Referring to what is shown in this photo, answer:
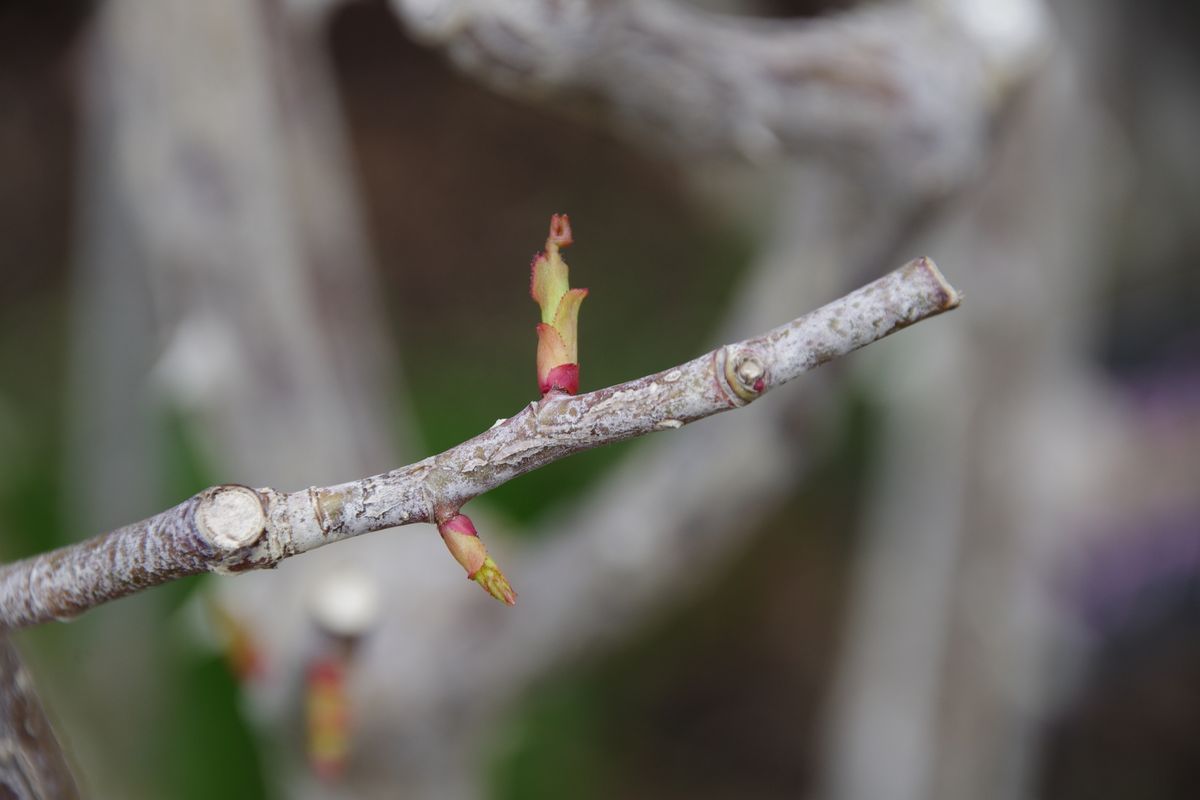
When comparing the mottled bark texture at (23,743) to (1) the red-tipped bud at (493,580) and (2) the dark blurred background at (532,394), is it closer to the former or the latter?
(1) the red-tipped bud at (493,580)

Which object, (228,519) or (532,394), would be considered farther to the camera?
(532,394)

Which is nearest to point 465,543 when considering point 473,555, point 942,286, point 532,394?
point 473,555

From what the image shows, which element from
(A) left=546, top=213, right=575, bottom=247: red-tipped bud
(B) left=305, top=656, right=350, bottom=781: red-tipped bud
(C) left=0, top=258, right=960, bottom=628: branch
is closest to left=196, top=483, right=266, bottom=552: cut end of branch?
(C) left=0, top=258, right=960, bottom=628: branch

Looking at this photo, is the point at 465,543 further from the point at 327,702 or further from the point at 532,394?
the point at 532,394

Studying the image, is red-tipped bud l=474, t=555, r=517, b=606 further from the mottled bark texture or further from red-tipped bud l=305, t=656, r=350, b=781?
red-tipped bud l=305, t=656, r=350, b=781

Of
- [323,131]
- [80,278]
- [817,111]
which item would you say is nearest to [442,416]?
[80,278]

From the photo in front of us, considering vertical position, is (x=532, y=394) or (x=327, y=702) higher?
(x=532, y=394)

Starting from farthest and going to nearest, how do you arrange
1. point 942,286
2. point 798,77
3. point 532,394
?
point 532,394 < point 798,77 < point 942,286

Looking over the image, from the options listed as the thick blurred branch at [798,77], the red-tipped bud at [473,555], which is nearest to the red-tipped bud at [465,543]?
the red-tipped bud at [473,555]

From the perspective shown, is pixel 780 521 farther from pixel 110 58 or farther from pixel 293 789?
pixel 110 58
